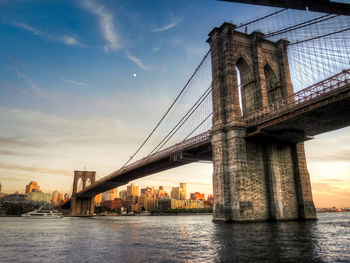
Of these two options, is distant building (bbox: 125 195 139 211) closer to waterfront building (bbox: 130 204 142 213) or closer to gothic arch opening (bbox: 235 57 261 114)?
waterfront building (bbox: 130 204 142 213)

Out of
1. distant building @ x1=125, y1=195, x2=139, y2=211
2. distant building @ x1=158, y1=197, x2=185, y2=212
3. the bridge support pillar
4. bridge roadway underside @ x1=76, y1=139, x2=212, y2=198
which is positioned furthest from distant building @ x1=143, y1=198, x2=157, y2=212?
bridge roadway underside @ x1=76, y1=139, x2=212, y2=198

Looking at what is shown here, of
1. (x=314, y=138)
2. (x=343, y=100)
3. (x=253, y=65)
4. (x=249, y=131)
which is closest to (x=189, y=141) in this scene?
(x=249, y=131)

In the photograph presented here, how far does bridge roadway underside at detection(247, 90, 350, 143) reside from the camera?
20.4 meters

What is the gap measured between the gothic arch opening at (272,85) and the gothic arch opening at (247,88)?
330 centimetres

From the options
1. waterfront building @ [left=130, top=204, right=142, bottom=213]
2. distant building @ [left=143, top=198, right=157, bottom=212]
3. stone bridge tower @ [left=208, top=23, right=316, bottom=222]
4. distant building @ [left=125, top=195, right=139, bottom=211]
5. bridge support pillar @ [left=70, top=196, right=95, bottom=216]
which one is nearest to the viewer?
stone bridge tower @ [left=208, top=23, right=316, bottom=222]

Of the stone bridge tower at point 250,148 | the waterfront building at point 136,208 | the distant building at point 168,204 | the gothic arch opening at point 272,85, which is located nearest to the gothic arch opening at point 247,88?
the stone bridge tower at point 250,148

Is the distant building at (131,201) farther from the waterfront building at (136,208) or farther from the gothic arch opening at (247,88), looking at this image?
the gothic arch opening at (247,88)

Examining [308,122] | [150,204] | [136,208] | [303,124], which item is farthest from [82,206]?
[308,122]

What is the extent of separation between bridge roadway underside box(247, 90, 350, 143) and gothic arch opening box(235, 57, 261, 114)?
5290mm

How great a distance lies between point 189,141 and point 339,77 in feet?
64.1

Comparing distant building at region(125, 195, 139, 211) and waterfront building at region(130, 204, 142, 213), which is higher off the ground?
distant building at region(125, 195, 139, 211)

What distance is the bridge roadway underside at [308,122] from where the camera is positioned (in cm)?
2042

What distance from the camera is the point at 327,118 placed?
23234 millimetres

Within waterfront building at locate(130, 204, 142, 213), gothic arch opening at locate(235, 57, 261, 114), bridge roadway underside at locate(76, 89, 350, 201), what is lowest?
waterfront building at locate(130, 204, 142, 213)
